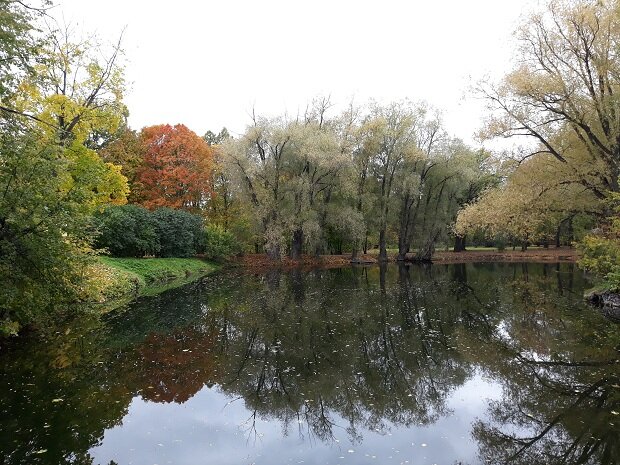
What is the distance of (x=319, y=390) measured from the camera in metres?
8.70

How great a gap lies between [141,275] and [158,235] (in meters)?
7.26

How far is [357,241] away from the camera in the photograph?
42.2 m

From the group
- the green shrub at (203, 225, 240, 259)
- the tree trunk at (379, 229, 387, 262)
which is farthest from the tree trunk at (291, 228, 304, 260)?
the tree trunk at (379, 229, 387, 262)

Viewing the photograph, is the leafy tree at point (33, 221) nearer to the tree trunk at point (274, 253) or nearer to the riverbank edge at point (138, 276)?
the riverbank edge at point (138, 276)

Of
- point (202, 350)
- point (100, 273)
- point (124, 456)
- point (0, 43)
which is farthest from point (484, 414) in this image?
point (100, 273)

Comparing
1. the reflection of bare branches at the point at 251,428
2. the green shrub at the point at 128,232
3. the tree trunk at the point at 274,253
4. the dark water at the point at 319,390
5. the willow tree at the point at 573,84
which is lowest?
the reflection of bare branches at the point at 251,428

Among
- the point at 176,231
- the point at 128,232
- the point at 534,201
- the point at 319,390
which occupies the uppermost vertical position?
the point at 534,201

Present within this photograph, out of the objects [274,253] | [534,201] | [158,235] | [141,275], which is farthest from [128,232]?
[534,201]

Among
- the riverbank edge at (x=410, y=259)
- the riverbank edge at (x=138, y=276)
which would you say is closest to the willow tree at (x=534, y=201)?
the riverbank edge at (x=138, y=276)

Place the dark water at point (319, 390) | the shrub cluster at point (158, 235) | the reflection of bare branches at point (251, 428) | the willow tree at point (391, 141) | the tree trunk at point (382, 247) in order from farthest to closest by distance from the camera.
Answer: the tree trunk at point (382, 247) < the willow tree at point (391, 141) < the shrub cluster at point (158, 235) < the reflection of bare branches at point (251, 428) < the dark water at point (319, 390)

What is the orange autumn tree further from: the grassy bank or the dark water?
the dark water

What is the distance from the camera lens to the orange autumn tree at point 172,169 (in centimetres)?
4316

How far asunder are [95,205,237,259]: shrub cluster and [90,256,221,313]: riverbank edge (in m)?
1.33

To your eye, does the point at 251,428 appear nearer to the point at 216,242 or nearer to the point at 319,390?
the point at 319,390
